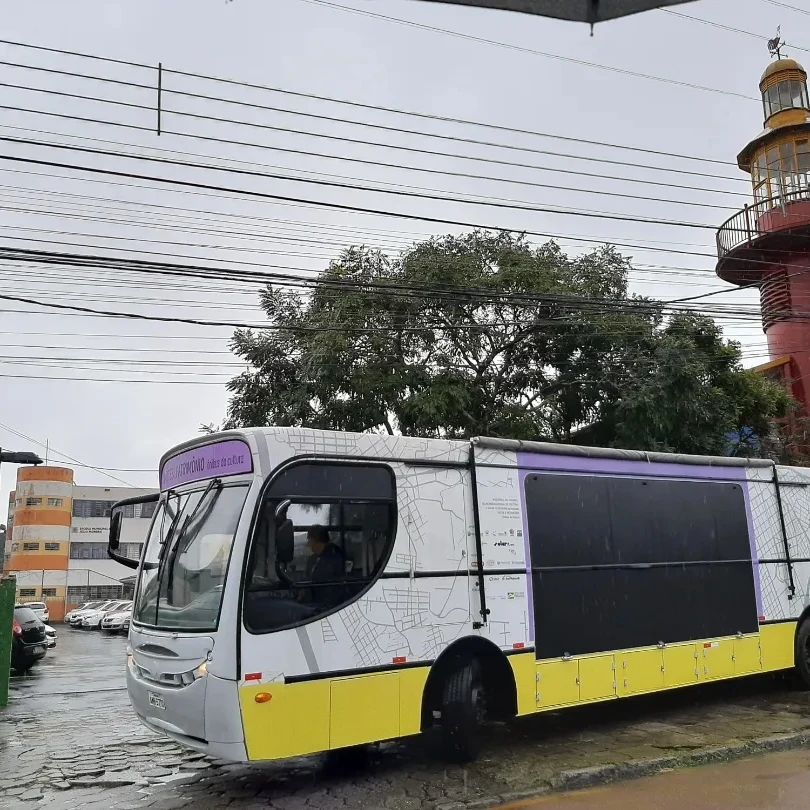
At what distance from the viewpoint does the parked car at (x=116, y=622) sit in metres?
34.5

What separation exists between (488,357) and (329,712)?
12.8 m

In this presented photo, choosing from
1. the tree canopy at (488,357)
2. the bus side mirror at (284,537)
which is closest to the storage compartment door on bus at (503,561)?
the bus side mirror at (284,537)

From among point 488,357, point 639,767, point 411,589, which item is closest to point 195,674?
point 411,589

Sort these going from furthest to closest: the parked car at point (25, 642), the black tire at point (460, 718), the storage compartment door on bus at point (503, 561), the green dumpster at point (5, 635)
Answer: the parked car at point (25, 642), the green dumpster at point (5, 635), the storage compartment door on bus at point (503, 561), the black tire at point (460, 718)

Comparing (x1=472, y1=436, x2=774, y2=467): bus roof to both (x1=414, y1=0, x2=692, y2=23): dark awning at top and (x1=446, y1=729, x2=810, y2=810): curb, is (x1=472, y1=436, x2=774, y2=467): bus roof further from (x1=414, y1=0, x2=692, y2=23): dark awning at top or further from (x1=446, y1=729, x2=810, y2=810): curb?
(x1=414, y1=0, x2=692, y2=23): dark awning at top

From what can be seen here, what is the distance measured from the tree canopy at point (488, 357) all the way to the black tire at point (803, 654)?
7.35 m

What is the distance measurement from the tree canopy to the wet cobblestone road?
789cm

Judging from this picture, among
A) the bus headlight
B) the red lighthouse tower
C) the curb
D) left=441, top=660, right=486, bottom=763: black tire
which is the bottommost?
the curb

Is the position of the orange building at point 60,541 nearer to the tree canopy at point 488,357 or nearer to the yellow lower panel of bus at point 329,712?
the tree canopy at point 488,357

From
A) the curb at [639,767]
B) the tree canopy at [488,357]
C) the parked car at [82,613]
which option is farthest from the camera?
the parked car at [82,613]

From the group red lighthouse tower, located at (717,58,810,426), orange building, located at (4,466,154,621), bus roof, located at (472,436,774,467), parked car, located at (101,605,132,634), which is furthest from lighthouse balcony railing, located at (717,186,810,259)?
orange building, located at (4,466,154,621)

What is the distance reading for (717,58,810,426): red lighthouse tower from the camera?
930 inches

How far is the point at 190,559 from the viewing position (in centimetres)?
674

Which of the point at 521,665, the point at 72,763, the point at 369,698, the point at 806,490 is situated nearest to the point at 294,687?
the point at 369,698
